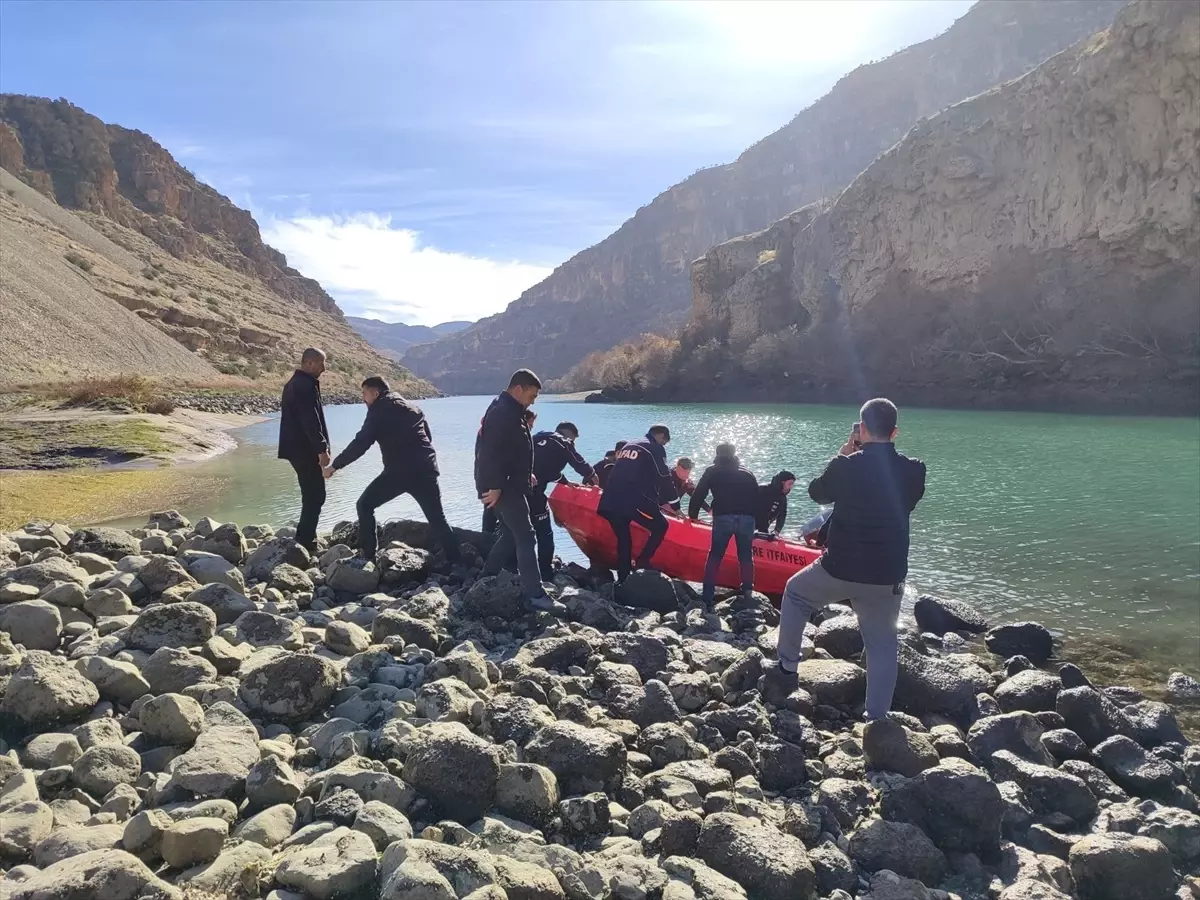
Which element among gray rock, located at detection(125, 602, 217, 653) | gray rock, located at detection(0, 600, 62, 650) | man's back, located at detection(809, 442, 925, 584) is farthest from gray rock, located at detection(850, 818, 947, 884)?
gray rock, located at detection(0, 600, 62, 650)

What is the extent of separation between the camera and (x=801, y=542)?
10.1 metres

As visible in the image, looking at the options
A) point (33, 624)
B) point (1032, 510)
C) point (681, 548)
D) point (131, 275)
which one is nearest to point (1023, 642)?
point (681, 548)

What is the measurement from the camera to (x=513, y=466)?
7.29 meters

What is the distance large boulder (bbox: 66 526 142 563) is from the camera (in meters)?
8.25

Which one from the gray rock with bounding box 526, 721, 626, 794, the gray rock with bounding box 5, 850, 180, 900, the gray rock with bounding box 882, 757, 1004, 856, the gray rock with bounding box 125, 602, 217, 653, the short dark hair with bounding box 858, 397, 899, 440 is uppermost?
the short dark hair with bounding box 858, 397, 899, 440

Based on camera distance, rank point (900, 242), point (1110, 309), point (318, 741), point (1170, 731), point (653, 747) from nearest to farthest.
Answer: point (318, 741) < point (653, 747) < point (1170, 731) < point (1110, 309) < point (900, 242)

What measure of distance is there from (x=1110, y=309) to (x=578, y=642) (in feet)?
214

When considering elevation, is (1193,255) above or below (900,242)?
below

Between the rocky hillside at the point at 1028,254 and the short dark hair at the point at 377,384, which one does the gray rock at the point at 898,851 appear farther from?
the rocky hillside at the point at 1028,254

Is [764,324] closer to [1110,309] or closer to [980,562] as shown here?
[1110,309]

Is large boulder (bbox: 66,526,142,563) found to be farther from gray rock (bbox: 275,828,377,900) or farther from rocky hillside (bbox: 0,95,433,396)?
rocky hillside (bbox: 0,95,433,396)

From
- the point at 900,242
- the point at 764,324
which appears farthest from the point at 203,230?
the point at 900,242

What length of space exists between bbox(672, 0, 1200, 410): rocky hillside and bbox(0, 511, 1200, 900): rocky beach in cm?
5252

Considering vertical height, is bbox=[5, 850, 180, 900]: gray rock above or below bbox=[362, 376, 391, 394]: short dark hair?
below
